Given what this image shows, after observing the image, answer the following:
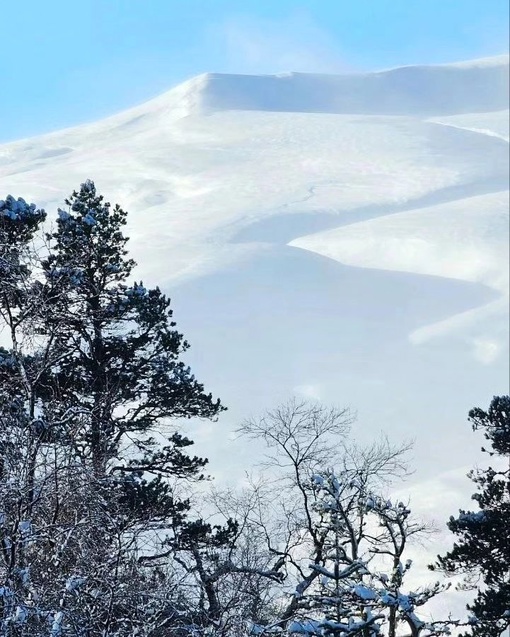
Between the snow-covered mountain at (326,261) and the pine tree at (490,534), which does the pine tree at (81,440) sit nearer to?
the pine tree at (490,534)

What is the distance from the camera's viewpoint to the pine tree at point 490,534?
Answer: 17500 millimetres

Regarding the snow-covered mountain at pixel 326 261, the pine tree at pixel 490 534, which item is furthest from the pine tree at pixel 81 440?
the snow-covered mountain at pixel 326 261

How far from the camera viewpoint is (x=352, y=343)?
73812 millimetres

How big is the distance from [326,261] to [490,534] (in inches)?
2877

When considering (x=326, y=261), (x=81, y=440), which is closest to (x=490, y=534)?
(x=81, y=440)

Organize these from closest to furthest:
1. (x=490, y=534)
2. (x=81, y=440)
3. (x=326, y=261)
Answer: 1. (x=81, y=440)
2. (x=490, y=534)
3. (x=326, y=261)

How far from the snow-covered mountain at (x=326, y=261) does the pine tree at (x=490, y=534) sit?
23.2m

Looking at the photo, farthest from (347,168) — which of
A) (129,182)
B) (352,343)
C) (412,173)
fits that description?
(352,343)

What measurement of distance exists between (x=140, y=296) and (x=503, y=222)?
87629mm

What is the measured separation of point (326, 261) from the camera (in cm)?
9044

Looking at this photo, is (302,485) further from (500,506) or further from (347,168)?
(347,168)

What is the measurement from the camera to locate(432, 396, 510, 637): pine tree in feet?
57.4

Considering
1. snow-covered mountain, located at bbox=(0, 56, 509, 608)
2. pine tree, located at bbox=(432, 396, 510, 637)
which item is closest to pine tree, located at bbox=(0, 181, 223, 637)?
pine tree, located at bbox=(432, 396, 510, 637)

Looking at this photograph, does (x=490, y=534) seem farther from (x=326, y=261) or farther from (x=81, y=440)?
(x=326, y=261)
